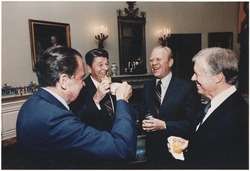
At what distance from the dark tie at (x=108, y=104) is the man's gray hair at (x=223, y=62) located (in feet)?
1.89

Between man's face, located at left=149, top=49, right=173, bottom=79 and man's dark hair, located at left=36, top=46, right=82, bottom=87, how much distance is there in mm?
630

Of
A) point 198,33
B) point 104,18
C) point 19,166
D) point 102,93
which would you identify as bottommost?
point 19,166

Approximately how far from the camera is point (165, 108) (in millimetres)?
1478

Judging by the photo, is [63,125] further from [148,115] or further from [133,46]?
[133,46]

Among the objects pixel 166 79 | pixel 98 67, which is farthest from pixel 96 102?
pixel 166 79

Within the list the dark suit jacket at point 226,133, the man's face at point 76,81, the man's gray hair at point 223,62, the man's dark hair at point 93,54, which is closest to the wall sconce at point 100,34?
the man's dark hair at point 93,54

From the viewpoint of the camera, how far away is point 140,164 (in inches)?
54.4

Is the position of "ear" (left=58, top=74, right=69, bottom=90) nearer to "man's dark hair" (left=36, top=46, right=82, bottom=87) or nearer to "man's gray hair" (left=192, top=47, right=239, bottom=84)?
"man's dark hair" (left=36, top=46, right=82, bottom=87)

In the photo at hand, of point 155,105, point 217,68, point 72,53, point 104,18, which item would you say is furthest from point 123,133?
point 104,18

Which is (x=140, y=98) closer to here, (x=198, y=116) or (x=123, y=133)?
(x=198, y=116)

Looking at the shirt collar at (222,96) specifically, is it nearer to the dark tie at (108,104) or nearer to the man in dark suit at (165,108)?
the man in dark suit at (165,108)

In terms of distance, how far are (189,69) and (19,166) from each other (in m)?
1.26

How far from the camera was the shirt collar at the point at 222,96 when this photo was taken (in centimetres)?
107

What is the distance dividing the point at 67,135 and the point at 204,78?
2.05 feet
